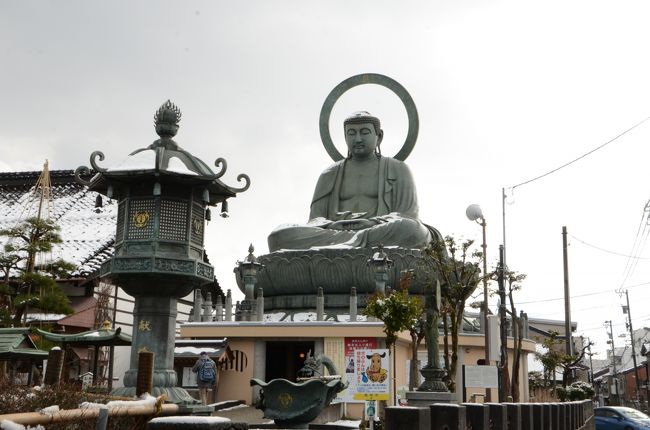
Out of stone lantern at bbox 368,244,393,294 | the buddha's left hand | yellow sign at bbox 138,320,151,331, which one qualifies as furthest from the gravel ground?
the buddha's left hand

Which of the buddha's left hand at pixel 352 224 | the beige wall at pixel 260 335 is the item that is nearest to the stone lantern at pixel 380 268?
the beige wall at pixel 260 335

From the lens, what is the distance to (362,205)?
75.2 feet

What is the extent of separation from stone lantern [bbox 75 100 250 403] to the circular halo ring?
16.3m

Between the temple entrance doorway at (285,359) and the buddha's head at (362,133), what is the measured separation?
7495 millimetres

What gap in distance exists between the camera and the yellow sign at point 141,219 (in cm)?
823

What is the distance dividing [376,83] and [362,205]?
4.78m

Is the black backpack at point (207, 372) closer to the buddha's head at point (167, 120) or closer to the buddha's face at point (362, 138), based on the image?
the buddha's head at point (167, 120)

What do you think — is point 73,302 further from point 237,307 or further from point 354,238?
point 354,238

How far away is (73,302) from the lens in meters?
21.1

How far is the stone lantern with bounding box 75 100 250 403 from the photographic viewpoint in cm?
783

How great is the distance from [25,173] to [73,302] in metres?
10.4

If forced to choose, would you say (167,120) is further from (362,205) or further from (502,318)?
(362,205)

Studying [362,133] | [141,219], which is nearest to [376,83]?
[362,133]

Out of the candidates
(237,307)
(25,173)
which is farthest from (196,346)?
(25,173)
